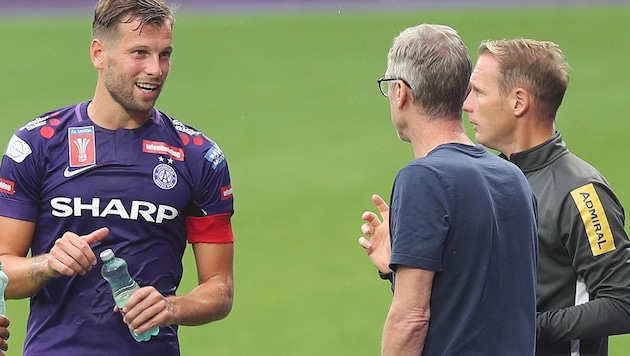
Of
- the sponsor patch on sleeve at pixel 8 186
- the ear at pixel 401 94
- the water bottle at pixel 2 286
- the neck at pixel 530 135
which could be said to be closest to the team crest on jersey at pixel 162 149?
the sponsor patch on sleeve at pixel 8 186

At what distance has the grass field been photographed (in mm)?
8391

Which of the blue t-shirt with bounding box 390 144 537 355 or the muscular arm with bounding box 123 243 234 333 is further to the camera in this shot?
the muscular arm with bounding box 123 243 234 333

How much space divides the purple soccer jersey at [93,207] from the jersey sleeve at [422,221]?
43.4 inches

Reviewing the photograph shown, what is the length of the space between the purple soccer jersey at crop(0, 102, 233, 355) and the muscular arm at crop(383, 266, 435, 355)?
3.55ft

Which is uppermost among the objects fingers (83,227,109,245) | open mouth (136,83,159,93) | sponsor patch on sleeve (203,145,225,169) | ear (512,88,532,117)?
open mouth (136,83,159,93)

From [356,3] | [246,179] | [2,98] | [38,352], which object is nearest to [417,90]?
[38,352]

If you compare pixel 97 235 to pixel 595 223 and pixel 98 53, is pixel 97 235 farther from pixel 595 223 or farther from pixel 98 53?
pixel 595 223

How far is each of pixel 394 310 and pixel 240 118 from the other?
9442 millimetres

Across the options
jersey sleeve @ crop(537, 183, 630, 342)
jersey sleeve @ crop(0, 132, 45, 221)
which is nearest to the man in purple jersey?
jersey sleeve @ crop(0, 132, 45, 221)

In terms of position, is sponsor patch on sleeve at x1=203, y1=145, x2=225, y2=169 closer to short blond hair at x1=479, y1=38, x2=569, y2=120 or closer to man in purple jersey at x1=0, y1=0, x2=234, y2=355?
man in purple jersey at x1=0, y1=0, x2=234, y2=355

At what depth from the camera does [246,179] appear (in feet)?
35.9

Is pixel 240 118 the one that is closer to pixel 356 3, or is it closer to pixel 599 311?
pixel 356 3

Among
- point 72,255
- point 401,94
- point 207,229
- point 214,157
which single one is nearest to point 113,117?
point 214,157

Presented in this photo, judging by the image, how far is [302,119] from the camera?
41.7ft
